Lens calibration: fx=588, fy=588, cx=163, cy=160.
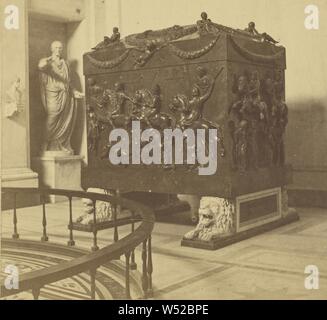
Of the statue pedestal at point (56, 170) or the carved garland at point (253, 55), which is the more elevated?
the carved garland at point (253, 55)

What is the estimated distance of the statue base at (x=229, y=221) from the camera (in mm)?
5688

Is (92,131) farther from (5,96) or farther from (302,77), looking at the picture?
(302,77)

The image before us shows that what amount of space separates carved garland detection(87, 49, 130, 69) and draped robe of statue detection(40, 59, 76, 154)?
2883 millimetres

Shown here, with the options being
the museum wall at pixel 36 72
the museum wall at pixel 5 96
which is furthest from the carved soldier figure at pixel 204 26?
the museum wall at pixel 36 72

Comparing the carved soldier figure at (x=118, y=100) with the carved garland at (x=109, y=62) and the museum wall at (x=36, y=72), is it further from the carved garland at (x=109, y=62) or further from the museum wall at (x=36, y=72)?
the museum wall at (x=36, y=72)

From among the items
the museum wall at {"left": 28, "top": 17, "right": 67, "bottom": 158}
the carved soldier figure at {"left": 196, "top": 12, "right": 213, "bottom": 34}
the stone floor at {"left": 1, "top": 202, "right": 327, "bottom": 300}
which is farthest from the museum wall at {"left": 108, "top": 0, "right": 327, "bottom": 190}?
the museum wall at {"left": 28, "top": 17, "right": 67, "bottom": 158}

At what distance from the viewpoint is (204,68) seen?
5.88 meters

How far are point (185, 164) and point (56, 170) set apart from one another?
4022 millimetres

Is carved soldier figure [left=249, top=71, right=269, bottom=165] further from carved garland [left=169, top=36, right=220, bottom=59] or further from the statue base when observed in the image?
carved garland [left=169, top=36, right=220, bottom=59]

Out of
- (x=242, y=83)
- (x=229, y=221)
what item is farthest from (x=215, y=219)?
(x=242, y=83)

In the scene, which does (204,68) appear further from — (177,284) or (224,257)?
(177,284)

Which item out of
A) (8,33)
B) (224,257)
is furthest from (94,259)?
(8,33)

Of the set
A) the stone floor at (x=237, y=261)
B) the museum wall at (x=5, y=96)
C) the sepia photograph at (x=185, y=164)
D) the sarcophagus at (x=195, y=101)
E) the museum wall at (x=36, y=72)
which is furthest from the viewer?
the museum wall at (x=36, y=72)

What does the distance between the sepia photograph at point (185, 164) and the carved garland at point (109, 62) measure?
17mm
